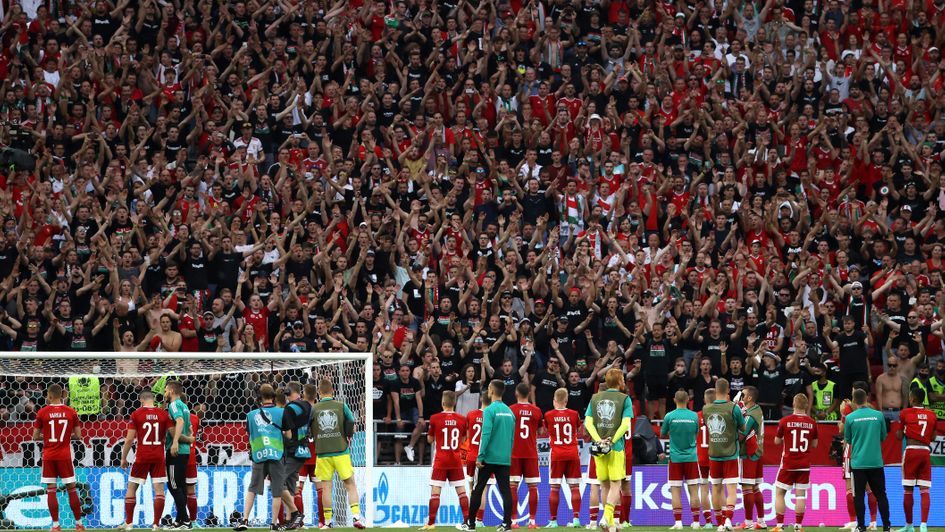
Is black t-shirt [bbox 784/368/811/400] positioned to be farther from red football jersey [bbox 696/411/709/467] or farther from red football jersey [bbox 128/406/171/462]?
red football jersey [bbox 128/406/171/462]

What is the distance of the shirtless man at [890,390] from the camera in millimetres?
24359

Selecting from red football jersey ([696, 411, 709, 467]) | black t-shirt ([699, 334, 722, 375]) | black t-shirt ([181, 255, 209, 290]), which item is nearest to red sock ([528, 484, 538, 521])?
red football jersey ([696, 411, 709, 467])

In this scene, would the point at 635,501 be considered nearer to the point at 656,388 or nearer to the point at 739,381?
the point at 656,388

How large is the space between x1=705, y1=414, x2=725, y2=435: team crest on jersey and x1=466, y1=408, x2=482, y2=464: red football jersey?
3285mm

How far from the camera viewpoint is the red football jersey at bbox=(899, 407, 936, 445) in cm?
1948

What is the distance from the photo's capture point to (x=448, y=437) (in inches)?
790

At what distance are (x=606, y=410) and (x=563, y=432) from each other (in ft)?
7.05

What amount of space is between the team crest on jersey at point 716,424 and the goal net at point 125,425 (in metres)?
4.85

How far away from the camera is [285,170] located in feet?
90.0

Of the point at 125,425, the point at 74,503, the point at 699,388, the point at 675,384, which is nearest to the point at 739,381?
the point at 699,388

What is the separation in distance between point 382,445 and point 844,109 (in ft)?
42.0

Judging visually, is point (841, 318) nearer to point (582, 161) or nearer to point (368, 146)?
point (582, 161)

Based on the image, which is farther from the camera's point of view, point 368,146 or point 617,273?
point 368,146

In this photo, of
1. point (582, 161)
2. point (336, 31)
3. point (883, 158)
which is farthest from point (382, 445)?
point (883, 158)
